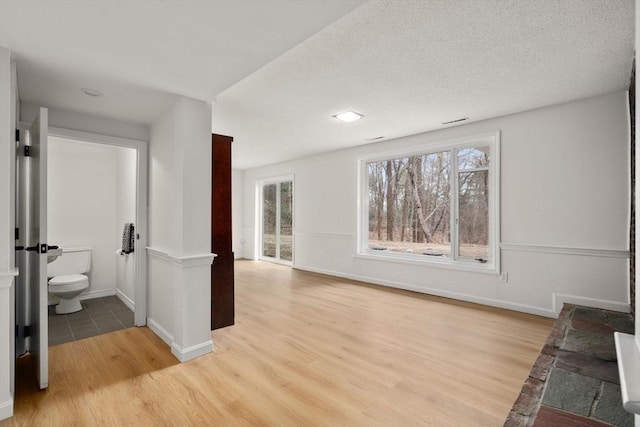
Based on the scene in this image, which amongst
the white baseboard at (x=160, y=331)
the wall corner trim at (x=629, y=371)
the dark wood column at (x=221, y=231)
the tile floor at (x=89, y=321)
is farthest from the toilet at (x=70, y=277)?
the wall corner trim at (x=629, y=371)

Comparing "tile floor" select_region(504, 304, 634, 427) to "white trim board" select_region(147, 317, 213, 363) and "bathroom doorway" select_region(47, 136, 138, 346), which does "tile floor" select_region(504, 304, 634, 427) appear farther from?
"bathroom doorway" select_region(47, 136, 138, 346)

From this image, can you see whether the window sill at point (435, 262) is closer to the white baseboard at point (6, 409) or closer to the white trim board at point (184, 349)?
the white trim board at point (184, 349)

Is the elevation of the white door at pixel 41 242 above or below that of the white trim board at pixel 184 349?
above

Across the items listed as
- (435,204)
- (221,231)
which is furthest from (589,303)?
(221,231)

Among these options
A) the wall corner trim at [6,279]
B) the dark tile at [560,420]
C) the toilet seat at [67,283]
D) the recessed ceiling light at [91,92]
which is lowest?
the dark tile at [560,420]

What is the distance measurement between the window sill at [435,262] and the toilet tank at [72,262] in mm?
4067

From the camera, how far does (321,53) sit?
2.35 metres

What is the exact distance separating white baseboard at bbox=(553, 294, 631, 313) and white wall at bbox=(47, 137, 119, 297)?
5662mm

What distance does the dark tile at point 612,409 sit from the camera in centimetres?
131

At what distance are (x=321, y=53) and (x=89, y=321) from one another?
12.1 ft

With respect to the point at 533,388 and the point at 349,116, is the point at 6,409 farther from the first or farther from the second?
the point at 349,116

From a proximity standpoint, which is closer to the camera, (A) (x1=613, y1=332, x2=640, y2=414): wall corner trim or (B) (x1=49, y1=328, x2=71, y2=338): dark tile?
(A) (x1=613, y1=332, x2=640, y2=414): wall corner trim

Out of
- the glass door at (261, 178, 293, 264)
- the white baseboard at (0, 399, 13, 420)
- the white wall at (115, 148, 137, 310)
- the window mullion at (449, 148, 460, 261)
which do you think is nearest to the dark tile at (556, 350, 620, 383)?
the window mullion at (449, 148, 460, 261)

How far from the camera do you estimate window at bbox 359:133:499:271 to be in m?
4.10
